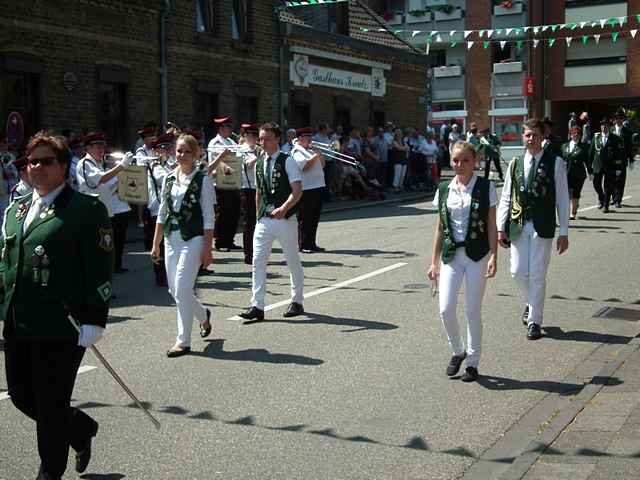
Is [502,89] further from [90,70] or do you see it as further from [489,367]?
[489,367]

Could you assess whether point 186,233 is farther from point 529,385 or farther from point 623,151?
point 623,151

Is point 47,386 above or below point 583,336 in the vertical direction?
above

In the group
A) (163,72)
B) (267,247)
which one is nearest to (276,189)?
(267,247)

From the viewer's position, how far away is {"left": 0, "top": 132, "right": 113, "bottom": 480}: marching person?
4676 millimetres

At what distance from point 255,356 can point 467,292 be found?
1951mm

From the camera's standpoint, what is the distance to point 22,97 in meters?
19.0

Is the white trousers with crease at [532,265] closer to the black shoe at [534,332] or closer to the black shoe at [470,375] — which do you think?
the black shoe at [534,332]

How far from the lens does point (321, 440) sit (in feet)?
19.2

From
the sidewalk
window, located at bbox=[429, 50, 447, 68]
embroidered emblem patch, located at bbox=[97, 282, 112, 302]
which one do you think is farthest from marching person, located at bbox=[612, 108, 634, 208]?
window, located at bbox=[429, 50, 447, 68]

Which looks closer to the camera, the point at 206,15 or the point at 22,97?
the point at 22,97

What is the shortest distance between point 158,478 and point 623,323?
562 centimetres

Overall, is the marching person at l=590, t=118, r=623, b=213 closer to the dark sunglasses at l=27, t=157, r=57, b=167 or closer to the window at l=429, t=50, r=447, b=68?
the dark sunglasses at l=27, t=157, r=57, b=167

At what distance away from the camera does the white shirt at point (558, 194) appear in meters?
8.54

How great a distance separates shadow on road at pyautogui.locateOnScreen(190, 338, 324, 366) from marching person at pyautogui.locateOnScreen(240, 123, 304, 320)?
3.74 feet
